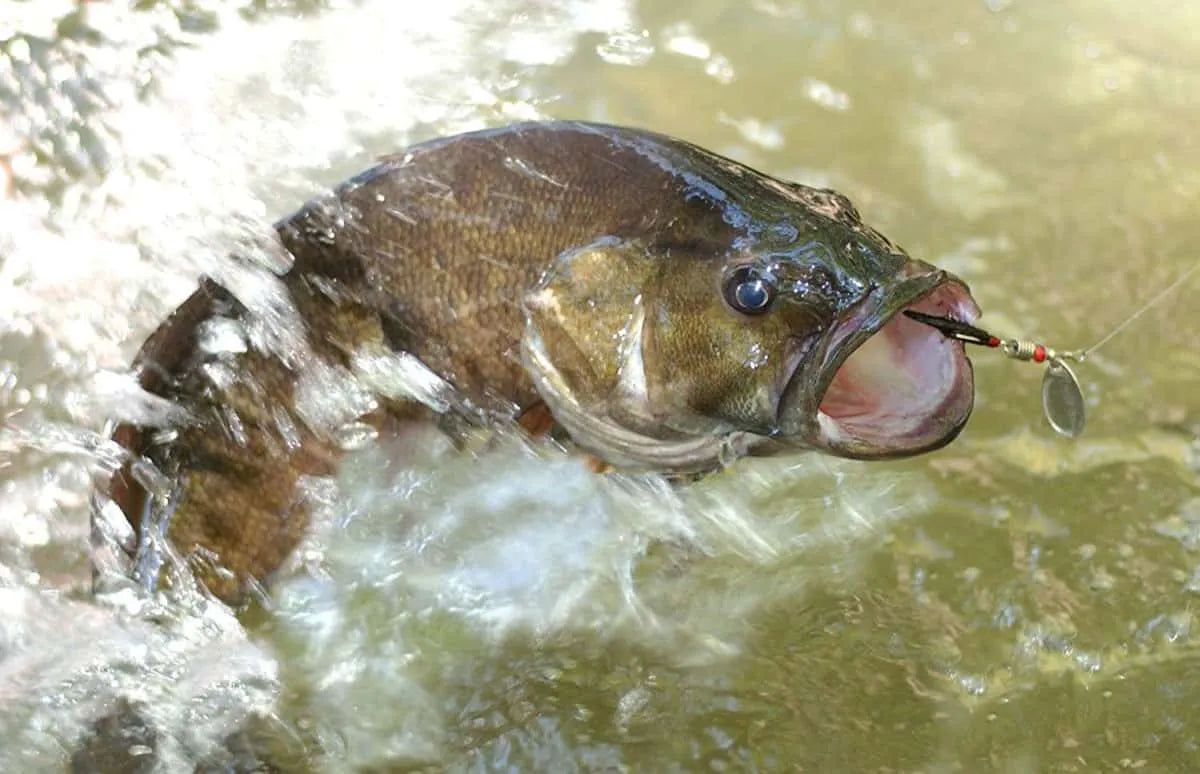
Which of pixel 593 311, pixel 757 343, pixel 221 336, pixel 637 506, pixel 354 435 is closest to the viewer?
pixel 757 343

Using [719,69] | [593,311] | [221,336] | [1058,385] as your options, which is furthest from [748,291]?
[719,69]

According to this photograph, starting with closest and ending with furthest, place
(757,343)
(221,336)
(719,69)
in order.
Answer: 1. (757,343)
2. (221,336)
3. (719,69)

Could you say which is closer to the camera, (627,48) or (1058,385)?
(1058,385)

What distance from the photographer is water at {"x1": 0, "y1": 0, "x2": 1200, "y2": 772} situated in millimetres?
2117

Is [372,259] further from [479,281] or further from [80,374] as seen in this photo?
[80,374]

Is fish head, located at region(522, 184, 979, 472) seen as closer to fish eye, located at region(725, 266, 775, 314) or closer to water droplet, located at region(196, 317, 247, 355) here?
fish eye, located at region(725, 266, 775, 314)

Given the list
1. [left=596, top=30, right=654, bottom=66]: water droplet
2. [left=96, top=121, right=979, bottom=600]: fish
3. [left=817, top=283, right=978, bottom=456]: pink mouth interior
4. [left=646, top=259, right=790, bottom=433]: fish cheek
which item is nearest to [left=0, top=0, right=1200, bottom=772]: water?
[left=596, top=30, right=654, bottom=66]: water droplet

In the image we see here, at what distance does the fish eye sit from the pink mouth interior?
0.56 feet

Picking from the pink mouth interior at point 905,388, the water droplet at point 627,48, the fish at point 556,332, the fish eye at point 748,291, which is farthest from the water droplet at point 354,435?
the water droplet at point 627,48

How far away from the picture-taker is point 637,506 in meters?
2.48

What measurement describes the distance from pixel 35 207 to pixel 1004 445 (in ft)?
9.31

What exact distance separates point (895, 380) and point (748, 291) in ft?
0.89

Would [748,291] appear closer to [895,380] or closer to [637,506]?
[895,380]

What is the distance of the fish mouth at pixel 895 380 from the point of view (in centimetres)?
162
